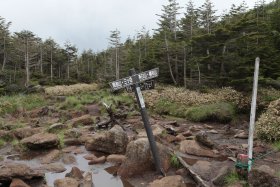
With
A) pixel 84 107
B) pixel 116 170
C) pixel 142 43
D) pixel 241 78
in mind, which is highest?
pixel 142 43

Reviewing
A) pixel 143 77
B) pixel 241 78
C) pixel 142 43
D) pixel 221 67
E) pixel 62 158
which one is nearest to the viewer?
pixel 143 77

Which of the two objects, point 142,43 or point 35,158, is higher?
point 142,43

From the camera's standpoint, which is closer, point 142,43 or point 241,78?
point 241,78

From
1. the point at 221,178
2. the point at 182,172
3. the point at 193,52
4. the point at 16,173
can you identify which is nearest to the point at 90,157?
the point at 16,173

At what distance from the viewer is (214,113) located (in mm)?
18188

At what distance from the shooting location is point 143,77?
8664 millimetres

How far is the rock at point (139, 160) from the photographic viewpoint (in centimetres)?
871

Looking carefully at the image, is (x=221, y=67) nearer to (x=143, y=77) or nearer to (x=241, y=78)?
(x=241, y=78)

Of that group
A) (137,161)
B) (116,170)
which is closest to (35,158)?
(116,170)

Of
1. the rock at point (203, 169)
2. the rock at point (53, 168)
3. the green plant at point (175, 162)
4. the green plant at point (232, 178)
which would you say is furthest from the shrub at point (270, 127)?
the rock at point (53, 168)

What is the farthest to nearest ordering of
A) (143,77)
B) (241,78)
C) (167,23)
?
(167,23), (241,78), (143,77)

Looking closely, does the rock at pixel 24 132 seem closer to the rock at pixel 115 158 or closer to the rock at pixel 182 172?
the rock at pixel 115 158

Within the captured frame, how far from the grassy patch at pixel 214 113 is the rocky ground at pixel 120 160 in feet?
10.5

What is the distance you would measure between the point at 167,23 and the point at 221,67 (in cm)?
1575
